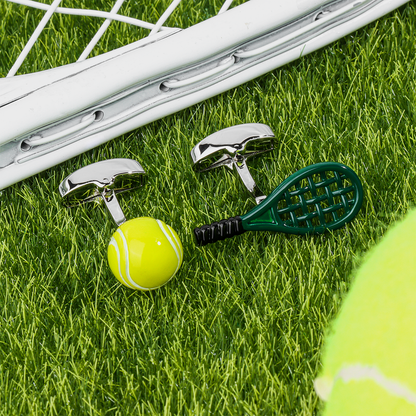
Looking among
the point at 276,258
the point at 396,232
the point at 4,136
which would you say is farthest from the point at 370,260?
the point at 4,136

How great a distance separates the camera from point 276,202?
1.06 metres

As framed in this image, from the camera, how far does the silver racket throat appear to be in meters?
1.13

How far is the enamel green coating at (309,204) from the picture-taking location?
41.3 inches

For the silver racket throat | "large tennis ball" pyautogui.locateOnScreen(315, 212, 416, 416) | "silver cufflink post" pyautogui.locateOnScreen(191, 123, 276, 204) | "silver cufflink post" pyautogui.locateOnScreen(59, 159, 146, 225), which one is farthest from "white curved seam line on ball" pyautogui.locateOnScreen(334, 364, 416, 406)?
the silver racket throat

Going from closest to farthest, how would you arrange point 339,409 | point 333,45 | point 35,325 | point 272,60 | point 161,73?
point 339,409 → point 35,325 → point 161,73 → point 272,60 → point 333,45

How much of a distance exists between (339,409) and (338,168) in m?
0.49

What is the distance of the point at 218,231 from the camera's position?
3.36 feet

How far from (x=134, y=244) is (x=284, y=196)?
345mm

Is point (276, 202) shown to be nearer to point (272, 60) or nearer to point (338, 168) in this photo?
point (338, 168)

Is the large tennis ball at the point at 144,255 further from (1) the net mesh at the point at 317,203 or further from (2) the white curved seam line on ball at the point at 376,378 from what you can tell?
(2) the white curved seam line on ball at the point at 376,378

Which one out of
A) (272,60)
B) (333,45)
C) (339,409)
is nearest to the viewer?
(339,409)

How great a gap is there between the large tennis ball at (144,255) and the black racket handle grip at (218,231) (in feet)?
0.16

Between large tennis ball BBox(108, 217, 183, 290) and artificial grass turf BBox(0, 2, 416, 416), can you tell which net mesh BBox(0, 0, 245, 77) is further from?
large tennis ball BBox(108, 217, 183, 290)

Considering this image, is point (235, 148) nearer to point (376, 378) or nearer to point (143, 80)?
point (143, 80)
